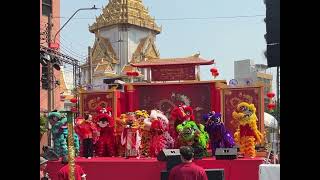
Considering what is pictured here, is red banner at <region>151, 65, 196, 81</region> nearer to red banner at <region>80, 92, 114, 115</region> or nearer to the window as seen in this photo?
red banner at <region>80, 92, 114, 115</region>

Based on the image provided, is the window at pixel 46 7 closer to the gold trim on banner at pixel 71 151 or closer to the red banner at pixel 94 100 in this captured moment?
the red banner at pixel 94 100

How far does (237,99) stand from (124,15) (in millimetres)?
22596

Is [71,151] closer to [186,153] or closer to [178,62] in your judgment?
[186,153]

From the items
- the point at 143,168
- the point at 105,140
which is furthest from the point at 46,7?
the point at 143,168

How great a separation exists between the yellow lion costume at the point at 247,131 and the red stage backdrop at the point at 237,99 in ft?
9.46

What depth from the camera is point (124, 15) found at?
115 feet

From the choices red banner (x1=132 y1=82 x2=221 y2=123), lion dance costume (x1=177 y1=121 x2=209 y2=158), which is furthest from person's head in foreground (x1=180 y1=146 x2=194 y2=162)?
red banner (x1=132 y1=82 x2=221 y2=123)

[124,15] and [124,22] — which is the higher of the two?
[124,15]

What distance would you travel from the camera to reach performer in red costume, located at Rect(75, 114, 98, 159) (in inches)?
424

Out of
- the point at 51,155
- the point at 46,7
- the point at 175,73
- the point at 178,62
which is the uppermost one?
the point at 46,7
